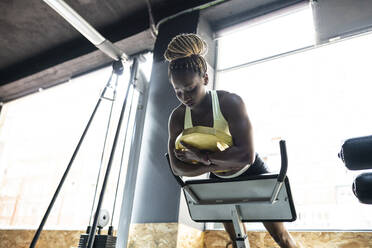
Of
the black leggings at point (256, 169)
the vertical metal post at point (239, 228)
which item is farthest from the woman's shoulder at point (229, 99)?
the vertical metal post at point (239, 228)

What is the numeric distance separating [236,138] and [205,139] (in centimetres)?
21

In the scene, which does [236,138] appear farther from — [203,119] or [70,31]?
[70,31]

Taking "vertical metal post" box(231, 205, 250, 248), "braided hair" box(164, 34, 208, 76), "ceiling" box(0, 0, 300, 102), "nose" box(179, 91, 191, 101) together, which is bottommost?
"vertical metal post" box(231, 205, 250, 248)

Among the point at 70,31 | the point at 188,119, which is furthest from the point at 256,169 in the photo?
the point at 70,31

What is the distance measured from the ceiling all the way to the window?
1.87 feet

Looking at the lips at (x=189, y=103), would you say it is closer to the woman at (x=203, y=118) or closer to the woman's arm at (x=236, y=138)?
the woman at (x=203, y=118)

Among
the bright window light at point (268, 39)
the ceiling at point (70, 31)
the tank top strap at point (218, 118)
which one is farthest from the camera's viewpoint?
the ceiling at point (70, 31)

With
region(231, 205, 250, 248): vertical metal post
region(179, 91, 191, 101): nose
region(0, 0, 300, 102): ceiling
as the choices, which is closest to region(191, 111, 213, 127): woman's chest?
region(179, 91, 191, 101): nose

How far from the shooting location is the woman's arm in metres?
1.32

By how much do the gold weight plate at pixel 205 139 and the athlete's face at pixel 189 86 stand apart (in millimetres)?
321

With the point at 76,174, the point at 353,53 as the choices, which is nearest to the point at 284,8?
the point at 353,53

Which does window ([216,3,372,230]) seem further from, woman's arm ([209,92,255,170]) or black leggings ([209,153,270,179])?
woman's arm ([209,92,255,170])

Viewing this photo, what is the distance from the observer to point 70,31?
4254 mm

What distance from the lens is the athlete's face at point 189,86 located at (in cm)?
150
